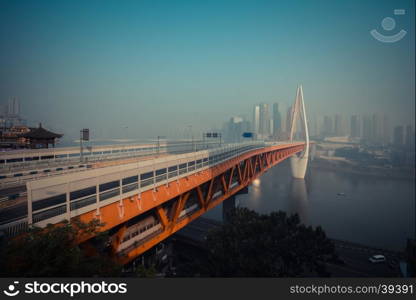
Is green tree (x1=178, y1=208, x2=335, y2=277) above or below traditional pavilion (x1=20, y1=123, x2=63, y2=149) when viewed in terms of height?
below

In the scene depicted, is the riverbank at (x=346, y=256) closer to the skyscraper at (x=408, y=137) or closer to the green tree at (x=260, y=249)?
the green tree at (x=260, y=249)

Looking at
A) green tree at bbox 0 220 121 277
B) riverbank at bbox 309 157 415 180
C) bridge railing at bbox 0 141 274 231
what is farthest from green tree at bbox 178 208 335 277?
riverbank at bbox 309 157 415 180

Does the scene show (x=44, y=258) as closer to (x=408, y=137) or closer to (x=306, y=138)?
(x=306, y=138)

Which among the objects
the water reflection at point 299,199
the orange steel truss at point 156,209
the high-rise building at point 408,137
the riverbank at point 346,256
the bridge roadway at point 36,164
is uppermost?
the high-rise building at point 408,137

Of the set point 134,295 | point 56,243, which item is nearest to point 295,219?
point 134,295

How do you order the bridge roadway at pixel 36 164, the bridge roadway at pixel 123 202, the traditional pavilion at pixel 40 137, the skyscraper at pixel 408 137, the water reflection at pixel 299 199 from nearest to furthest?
the bridge roadway at pixel 123 202
the bridge roadway at pixel 36 164
the traditional pavilion at pixel 40 137
the water reflection at pixel 299 199
the skyscraper at pixel 408 137

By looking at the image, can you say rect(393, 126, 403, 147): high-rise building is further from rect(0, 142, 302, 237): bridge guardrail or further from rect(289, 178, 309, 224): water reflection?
rect(0, 142, 302, 237): bridge guardrail

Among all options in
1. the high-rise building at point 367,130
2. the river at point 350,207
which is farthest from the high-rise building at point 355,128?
the river at point 350,207
